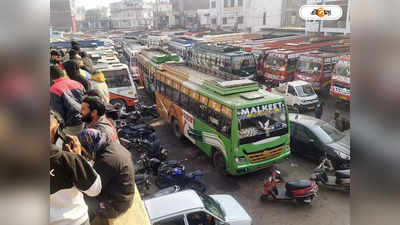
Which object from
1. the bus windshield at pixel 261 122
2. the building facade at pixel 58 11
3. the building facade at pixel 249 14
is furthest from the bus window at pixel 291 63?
the building facade at pixel 58 11

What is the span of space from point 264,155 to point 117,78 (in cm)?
594

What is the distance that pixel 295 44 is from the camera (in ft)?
49.5

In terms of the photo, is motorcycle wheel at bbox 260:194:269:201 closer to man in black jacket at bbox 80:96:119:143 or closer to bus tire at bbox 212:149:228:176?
bus tire at bbox 212:149:228:176

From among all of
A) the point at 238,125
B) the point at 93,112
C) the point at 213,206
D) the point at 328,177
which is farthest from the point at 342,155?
the point at 93,112

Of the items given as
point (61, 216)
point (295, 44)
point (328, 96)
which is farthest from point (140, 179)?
point (295, 44)

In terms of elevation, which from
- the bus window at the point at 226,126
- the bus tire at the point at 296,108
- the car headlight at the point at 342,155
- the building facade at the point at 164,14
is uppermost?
the building facade at the point at 164,14

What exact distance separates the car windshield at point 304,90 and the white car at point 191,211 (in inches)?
256

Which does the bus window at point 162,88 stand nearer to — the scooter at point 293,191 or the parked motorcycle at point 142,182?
the parked motorcycle at point 142,182

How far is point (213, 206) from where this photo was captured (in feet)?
12.7

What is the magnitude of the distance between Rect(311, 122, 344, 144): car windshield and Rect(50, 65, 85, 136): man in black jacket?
472cm

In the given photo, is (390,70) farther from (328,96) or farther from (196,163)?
(328,96)

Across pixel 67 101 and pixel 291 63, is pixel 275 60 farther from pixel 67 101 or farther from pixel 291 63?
pixel 67 101

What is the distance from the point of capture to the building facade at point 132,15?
14.5 meters

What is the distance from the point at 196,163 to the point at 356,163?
565cm
